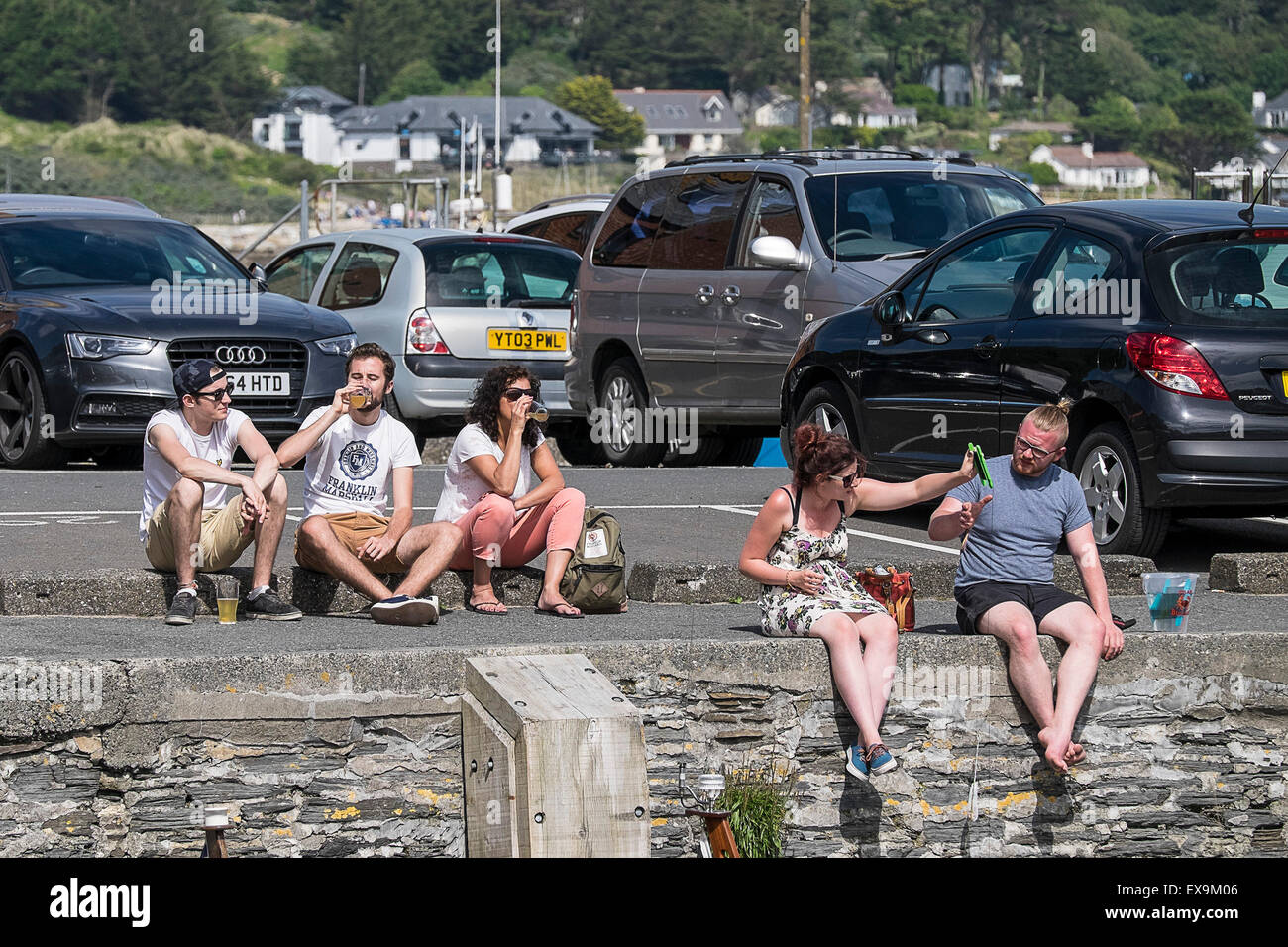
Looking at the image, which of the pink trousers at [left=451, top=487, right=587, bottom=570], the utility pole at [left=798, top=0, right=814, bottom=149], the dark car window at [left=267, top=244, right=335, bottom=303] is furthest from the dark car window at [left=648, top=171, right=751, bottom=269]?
the utility pole at [left=798, top=0, right=814, bottom=149]

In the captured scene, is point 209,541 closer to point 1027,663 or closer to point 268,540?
point 268,540

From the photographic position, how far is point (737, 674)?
720 centimetres

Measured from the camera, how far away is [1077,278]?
383 inches

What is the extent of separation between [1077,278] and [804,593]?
3121 mm

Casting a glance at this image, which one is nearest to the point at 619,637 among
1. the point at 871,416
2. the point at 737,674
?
the point at 737,674

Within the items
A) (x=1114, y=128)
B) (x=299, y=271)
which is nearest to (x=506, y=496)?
(x=299, y=271)

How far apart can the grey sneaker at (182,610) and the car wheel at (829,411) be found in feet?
14.3

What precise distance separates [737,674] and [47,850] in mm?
2467

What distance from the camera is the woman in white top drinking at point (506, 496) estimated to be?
820 centimetres

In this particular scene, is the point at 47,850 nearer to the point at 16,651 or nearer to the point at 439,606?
the point at 16,651

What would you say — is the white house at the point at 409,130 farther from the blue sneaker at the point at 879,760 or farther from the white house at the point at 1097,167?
the blue sneaker at the point at 879,760

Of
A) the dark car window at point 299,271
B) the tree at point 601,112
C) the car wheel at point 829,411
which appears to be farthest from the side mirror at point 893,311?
the tree at point 601,112
